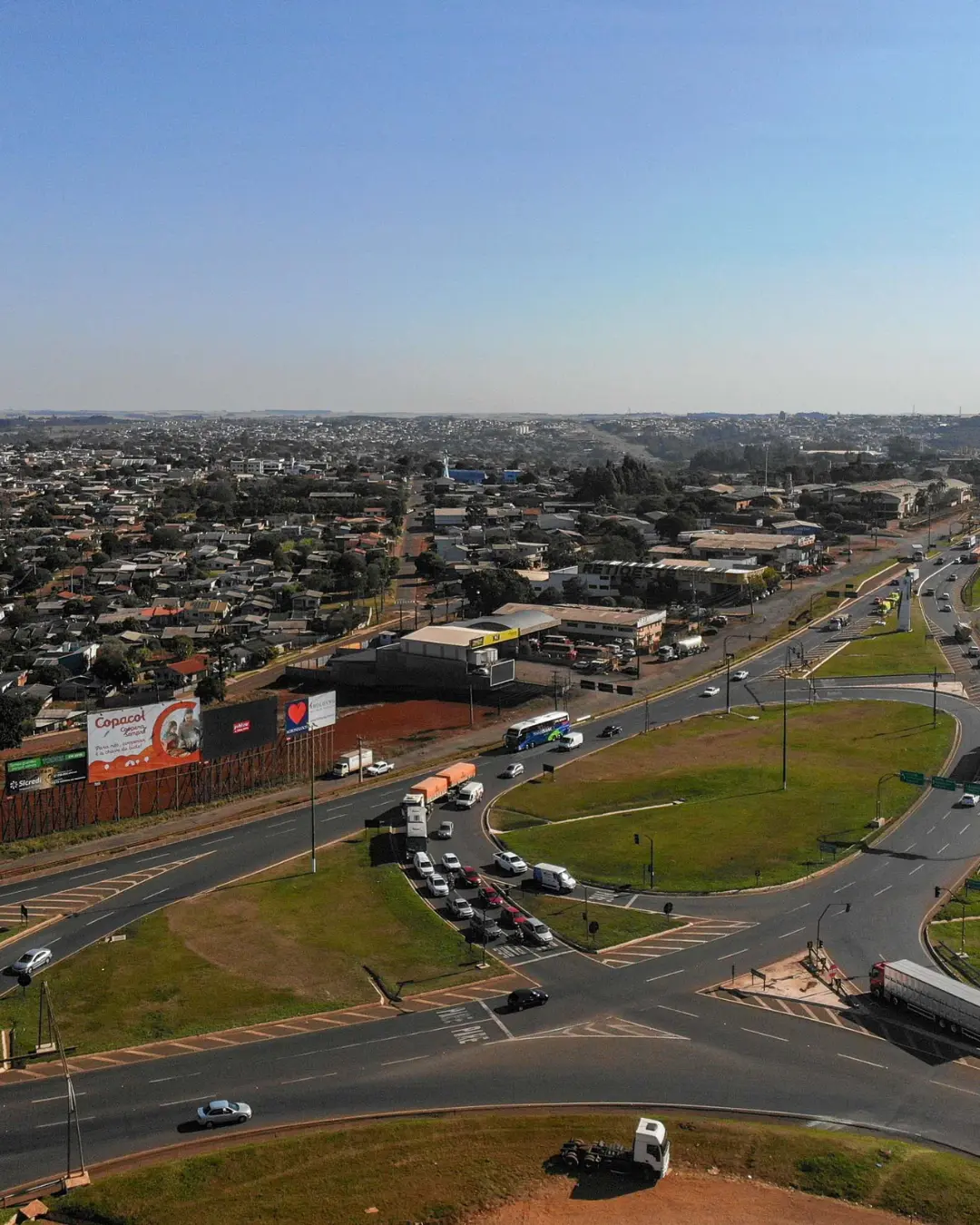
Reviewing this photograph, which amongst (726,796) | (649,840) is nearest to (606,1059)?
(649,840)

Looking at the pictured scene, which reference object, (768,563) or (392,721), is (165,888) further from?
(768,563)

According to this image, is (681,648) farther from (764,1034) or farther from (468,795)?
(764,1034)

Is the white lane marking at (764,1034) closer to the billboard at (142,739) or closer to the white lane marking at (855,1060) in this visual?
the white lane marking at (855,1060)

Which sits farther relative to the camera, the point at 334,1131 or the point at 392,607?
the point at 392,607

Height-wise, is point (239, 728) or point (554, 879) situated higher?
point (239, 728)

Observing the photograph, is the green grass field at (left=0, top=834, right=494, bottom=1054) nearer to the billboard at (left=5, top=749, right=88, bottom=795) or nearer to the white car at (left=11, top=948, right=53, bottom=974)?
the white car at (left=11, top=948, right=53, bottom=974)

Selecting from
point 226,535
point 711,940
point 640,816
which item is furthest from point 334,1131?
point 226,535

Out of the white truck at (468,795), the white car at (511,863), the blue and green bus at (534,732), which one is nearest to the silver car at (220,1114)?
the white car at (511,863)

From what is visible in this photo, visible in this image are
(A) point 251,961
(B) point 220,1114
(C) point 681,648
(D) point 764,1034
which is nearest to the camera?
(B) point 220,1114

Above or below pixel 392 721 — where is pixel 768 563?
above
